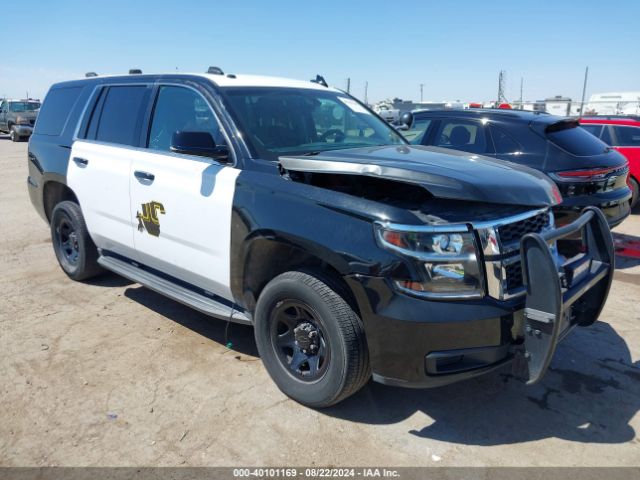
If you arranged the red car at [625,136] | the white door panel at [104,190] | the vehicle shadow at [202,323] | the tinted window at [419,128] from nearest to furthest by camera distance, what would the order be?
the vehicle shadow at [202,323] → the white door panel at [104,190] → the tinted window at [419,128] → the red car at [625,136]

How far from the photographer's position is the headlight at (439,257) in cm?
267

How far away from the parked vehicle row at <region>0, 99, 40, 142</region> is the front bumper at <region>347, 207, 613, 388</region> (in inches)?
1166

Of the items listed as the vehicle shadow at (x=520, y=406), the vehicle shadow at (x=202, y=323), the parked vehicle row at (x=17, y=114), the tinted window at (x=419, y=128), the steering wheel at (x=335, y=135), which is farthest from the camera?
the parked vehicle row at (x=17, y=114)

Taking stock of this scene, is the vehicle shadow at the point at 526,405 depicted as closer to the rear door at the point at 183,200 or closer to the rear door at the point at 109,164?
the rear door at the point at 183,200

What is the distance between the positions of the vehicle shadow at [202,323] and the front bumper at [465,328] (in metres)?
1.43

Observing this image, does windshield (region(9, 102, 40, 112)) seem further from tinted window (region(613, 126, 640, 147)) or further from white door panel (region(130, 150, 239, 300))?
white door panel (region(130, 150, 239, 300))

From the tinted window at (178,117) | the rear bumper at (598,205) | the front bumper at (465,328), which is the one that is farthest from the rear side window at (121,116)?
the rear bumper at (598,205)

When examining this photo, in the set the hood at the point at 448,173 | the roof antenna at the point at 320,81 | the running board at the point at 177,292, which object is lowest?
the running board at the point at 177,292

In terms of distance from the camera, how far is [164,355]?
400 cm

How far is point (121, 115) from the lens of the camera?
15.2 feet

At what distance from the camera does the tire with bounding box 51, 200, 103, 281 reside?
5.13 meters

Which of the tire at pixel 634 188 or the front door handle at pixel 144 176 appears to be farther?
the tire at pixel 634 188

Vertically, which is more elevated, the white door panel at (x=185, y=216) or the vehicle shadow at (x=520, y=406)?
the white door panel at (x=185, y=216)

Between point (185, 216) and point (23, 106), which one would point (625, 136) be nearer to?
point (185, 216)
